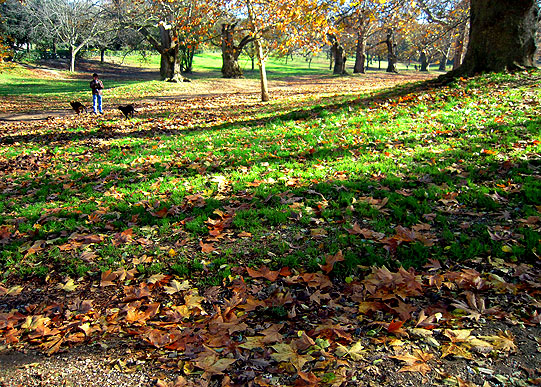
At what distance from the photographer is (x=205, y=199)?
5.80 meters

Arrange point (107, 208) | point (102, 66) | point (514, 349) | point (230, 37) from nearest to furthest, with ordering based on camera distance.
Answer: point (514, 349), point (107, 208), point (230, 37), point (102, 66)

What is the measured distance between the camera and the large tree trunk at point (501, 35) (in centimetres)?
1130

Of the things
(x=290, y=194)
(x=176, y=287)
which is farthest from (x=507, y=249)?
(x=176, y=287)

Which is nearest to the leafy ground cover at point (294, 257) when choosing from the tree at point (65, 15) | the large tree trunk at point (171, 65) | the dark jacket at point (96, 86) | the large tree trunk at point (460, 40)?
the dark jacket at point (96, 86)

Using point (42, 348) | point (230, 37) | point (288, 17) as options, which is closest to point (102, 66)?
point (230, 37)

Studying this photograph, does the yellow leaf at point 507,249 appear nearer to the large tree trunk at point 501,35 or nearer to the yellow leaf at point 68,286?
the yellow leaf at point 68,286

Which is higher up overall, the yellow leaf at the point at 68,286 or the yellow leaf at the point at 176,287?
the yellow leaf at the point at 176,287

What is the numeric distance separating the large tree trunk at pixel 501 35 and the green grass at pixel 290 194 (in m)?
2.16

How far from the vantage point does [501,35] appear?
1163 cm

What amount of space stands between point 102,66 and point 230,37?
94.0ft

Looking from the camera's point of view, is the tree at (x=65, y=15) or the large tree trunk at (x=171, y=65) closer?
the large tree trunk at (x=171, y=65)

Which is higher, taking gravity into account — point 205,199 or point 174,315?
point 205,199

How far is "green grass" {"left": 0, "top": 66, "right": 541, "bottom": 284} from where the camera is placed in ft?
14.0

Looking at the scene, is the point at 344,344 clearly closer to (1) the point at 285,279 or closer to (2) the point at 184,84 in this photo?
(1) the point at 285,279
